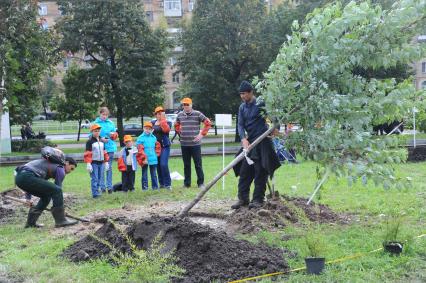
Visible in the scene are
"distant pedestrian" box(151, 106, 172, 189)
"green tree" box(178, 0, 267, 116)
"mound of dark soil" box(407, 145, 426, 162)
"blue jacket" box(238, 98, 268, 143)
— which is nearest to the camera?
"blue jacket" box(238, 98, 268, 143)

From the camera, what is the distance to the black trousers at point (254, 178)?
879 centimetres

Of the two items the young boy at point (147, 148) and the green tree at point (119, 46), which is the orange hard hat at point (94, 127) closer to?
the young boy at point (147, 148)

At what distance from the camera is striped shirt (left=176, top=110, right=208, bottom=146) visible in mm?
12219

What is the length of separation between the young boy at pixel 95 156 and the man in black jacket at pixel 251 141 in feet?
12.5

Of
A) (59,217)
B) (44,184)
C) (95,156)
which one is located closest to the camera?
(44,184)

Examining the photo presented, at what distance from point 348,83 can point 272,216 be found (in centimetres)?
232

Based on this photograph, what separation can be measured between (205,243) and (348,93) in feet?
8.66

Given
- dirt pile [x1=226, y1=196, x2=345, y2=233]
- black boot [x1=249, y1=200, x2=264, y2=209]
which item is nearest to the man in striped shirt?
black boot [x1=249, y1=200, x2=264, y2=209]

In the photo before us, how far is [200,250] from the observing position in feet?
20.4

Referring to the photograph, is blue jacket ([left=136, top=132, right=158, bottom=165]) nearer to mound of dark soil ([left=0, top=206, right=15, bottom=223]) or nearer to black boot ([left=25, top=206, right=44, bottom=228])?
mound of dark soil ([left=0, top=206, right=15, bottom=223])

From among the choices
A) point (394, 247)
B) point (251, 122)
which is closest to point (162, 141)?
point (251, 122)

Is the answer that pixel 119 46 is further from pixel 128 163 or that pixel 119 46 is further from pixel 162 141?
pixel 128 163

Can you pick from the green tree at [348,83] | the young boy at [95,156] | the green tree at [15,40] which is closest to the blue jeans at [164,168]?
the young boy at [95,156]

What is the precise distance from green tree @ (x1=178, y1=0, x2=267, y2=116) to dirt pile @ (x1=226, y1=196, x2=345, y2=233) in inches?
860
